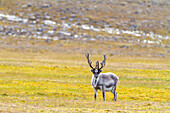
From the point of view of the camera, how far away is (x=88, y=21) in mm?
124625

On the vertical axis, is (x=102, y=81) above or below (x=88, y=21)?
above

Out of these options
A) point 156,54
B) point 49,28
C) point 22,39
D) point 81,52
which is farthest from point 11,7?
point 156,54

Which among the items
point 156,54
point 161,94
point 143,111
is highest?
point 143,111

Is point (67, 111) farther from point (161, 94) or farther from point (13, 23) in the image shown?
point (13, 23)

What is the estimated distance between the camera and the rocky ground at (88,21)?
10769cm

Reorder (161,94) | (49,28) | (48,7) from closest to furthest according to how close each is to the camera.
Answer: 1. (161,94)
2. (49,28)
3. (48,7)

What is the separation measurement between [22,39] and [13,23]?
17226 mm

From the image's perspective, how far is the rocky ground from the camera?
4240 inches

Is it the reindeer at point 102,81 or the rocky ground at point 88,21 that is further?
the rocky ground at point 88,21

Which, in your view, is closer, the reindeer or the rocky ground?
the reindeer

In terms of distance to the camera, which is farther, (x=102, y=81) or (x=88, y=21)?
(x=88, y=21)

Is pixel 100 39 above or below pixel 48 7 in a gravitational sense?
below

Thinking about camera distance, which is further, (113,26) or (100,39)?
(113,26)

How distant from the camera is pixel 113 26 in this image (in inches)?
4882
